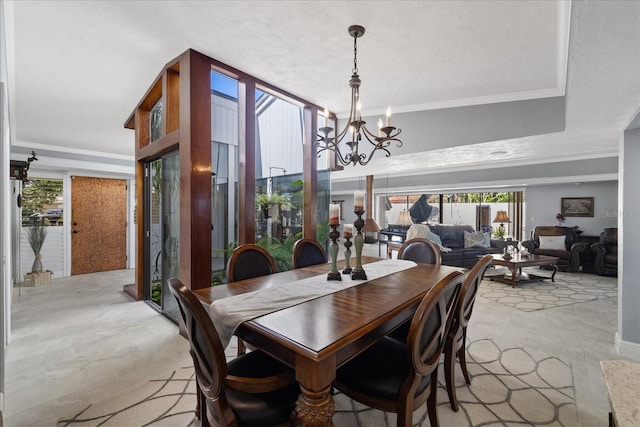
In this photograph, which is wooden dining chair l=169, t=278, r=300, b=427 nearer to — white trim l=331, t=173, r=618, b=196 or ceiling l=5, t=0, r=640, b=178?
ceiling l=5, t=0, r=640, b=178

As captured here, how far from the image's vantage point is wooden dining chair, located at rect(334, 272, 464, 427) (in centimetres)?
127

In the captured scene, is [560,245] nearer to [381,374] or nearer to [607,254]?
[607,254]

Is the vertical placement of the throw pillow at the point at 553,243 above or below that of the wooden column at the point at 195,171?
below

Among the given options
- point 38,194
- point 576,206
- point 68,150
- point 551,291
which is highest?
point 68,150

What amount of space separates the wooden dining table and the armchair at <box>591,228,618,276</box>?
597 cm

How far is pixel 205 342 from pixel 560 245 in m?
7.77

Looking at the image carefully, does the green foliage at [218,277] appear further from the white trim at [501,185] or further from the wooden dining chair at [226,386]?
the white trim at [501,185]

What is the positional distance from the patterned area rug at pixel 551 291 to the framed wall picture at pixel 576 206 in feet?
6.59

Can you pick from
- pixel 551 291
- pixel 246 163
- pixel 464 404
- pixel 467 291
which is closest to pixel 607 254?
pixel 551 291

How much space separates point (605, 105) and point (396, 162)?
8.84 ft

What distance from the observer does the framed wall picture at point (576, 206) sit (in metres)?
6.89

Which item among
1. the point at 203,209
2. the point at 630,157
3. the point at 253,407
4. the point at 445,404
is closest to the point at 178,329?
the point at 203,209

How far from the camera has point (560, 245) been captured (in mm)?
6359

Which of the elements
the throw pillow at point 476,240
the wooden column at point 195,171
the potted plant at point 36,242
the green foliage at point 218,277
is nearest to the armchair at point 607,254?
the throw pillow at point 476,240
